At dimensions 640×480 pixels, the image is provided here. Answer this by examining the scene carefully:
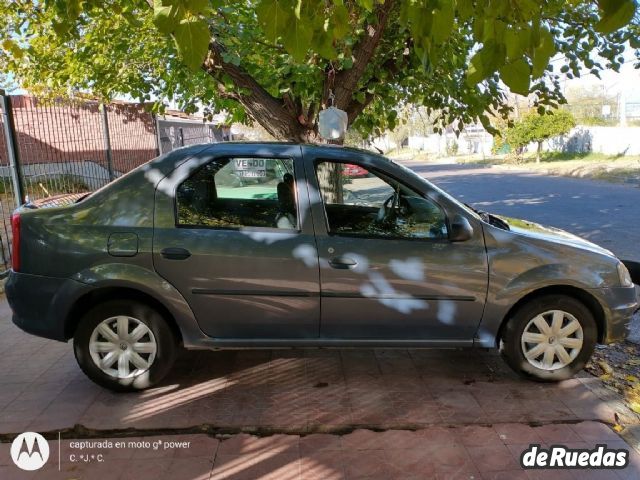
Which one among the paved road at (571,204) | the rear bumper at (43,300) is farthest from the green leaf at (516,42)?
the paved road at (571,204)

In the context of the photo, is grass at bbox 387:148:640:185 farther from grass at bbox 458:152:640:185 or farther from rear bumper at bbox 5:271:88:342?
rear bumper at bbox 5:271:88:342

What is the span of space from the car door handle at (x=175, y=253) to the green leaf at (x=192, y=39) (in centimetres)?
193

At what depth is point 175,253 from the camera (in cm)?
Answer: 352

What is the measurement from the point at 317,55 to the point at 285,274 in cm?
326

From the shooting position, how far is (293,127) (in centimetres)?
641

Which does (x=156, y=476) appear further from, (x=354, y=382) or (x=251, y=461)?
(x=354, y=382)

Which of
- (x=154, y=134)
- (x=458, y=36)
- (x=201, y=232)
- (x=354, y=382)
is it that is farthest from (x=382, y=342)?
(x=154, y=134)

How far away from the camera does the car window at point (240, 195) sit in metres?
3.65

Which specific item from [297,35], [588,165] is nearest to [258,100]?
[297,35]

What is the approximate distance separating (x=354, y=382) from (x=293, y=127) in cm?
357

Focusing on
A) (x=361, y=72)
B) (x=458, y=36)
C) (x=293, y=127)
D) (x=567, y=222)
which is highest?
(x=458, y=36)

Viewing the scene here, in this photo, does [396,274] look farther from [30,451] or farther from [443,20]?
[30,451]

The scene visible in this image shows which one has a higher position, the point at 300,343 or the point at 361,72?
the point at 361,72

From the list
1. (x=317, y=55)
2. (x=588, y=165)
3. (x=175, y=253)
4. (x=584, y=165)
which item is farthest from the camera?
(x=584, y=165)
